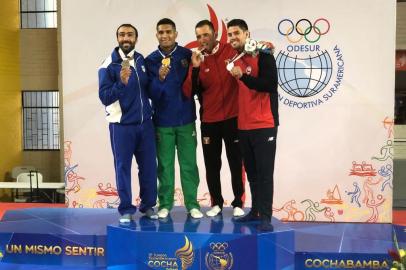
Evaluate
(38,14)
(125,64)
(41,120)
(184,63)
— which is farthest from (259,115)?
(38,14)

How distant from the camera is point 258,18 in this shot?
549 cm

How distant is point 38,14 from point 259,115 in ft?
24.1

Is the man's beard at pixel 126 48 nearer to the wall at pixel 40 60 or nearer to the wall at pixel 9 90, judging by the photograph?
the wall at pixel 40 60

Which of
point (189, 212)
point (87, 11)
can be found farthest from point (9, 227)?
point (87, 11)

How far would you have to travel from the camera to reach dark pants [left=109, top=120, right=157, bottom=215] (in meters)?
3.74

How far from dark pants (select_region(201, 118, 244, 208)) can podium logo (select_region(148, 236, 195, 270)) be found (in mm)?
600

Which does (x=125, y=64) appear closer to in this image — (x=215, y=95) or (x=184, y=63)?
(x=184, y=63)

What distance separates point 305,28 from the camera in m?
5.41

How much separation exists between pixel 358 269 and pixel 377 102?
2142 millimetres

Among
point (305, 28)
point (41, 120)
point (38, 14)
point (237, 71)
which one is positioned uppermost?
point (38, 14)

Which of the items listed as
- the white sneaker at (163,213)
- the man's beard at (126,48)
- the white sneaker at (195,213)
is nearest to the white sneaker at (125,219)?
the white sneaker at (163,213)

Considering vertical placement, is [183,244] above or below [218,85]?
below

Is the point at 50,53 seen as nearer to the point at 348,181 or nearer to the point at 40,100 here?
the point at 40,100

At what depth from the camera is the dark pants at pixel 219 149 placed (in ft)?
12.5
